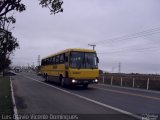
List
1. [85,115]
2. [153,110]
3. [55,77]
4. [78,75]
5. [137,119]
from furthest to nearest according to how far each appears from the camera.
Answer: [55,77] < [78,75] < [153,110] < [85,115] < [137,119]

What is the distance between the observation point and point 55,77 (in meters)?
35.0

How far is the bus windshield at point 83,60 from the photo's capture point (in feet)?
95.3

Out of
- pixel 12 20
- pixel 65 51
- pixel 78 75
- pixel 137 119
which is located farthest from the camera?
pixel 65 51

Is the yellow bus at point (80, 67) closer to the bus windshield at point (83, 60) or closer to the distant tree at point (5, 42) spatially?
the bus windshield at point (83, 60)

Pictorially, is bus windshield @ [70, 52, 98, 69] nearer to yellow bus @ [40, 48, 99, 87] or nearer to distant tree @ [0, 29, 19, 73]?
yellow bus @ [40, 48, 99, 87]

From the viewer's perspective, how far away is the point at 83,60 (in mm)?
29156

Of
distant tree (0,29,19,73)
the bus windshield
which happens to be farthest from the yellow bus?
distant tree (0,29,19,73)

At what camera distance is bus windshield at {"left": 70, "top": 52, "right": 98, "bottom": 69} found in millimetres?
29047

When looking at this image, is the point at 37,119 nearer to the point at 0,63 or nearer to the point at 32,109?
the point at 32,109

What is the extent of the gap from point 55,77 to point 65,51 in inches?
197

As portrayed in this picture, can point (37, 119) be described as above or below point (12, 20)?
below

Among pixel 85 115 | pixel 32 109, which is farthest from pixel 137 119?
pixel 32 109

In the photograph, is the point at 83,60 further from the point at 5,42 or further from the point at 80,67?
the point at 5,42

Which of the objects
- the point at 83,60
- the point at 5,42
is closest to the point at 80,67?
A: the point at 83,60
